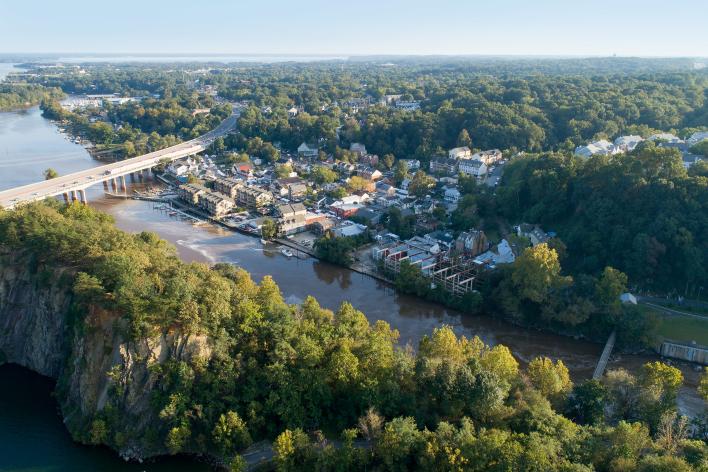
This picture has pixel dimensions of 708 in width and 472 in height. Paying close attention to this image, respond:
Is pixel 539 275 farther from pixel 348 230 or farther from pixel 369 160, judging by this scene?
pixel 369 160

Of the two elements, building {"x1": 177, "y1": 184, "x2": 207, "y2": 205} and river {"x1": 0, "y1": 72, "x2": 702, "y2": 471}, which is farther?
building {"x1": 177, "y1": 184, "x2": 207, "y2": 205}

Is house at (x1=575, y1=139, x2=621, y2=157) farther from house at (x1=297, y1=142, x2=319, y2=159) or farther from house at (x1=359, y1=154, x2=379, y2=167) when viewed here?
house at (x1=297, y1=142, x2=319, y2=159)

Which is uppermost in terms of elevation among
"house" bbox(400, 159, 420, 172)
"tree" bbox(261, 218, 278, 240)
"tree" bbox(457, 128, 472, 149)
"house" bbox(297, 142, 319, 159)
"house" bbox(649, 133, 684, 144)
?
"house" bbox(649, 133, 684, 144)

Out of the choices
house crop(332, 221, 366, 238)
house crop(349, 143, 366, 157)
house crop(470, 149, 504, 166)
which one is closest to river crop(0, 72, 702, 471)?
house crop(332, 221, 366, 238)

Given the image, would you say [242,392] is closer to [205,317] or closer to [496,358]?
[205,317]

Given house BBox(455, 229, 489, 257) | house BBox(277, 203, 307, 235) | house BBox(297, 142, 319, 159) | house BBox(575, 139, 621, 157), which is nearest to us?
house BBox(455, 229, 489, 257)

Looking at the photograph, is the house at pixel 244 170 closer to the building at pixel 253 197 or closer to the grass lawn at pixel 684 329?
the building at pixel 253 197

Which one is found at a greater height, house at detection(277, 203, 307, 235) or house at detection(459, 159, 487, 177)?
house at detection(459, 159, 487, 177)
